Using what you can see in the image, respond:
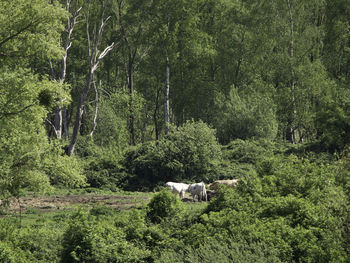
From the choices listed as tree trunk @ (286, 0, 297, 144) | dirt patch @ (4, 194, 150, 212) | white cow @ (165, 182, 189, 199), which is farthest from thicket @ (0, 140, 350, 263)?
tree trunk @ (286, 0, 297, 144)

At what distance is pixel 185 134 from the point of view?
3192cm

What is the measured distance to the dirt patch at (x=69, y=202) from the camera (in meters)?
23.2

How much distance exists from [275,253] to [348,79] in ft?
119

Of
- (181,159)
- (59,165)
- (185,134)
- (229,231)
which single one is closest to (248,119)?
(185,134)

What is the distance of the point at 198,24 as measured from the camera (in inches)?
1919

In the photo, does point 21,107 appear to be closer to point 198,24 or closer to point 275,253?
point 275,253

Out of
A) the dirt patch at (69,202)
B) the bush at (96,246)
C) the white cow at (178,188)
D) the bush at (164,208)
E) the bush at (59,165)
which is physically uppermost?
the bush at (59,165)

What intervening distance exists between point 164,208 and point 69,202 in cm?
1013

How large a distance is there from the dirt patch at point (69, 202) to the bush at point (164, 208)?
239 inches

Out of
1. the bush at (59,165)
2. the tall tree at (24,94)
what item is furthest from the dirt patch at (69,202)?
the tall tree at (24,94)

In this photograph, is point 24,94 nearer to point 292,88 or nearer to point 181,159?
point 181,159

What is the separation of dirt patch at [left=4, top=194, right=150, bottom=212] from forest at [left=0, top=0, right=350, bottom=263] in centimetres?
64

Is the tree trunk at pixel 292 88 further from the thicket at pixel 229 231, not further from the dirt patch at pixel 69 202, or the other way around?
the thicket at pixel 229 231

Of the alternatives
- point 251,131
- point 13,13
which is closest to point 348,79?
point 251,131
